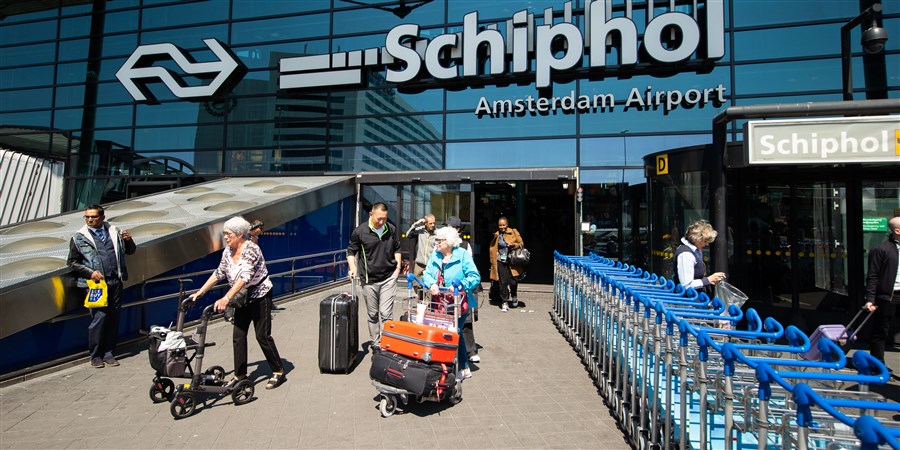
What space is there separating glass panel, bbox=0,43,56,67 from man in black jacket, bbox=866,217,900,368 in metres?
23.6

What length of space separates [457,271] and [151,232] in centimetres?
506

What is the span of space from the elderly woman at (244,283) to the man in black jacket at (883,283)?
21.3 feet

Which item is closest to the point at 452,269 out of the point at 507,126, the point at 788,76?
the point at 507,126

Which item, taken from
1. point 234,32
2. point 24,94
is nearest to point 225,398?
point 234,32

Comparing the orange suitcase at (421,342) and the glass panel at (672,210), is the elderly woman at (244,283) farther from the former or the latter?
the glass panel at (672,210)

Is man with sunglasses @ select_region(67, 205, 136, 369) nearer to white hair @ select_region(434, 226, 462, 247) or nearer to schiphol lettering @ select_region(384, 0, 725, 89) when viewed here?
white hair @ select_region(434, 226, 462, 247)

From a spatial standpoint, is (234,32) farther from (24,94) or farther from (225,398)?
(225,398)

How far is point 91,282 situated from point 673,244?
875cm

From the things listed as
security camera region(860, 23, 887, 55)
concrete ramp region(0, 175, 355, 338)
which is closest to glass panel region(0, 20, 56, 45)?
concrete ramp region(0, 175, 355, 338)

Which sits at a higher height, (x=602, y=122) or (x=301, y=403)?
(x=602, y=122)

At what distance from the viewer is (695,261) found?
5016 mm

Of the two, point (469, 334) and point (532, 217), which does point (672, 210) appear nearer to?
point (469, 334)

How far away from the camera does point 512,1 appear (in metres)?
13.2

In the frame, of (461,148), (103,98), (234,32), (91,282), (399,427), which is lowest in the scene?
(399,427)
